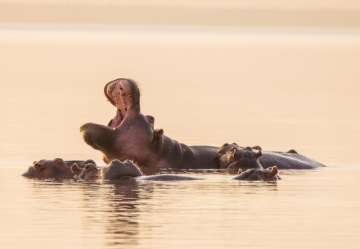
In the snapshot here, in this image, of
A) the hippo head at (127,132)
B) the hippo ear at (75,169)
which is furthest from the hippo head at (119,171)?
the hippo head at (127,132)

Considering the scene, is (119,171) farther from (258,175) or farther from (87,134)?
(258,175)

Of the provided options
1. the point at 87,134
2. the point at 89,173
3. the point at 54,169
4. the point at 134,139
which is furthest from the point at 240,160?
the point at 54,169

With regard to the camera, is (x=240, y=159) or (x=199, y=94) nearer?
(x=240, y=159)

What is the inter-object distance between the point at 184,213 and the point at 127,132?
366 cm

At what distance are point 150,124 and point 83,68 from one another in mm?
42742

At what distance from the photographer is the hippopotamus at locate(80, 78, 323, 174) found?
77.8 feet

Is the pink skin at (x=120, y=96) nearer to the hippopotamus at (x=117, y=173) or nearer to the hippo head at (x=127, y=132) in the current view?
the hippo head at (x=127, y=132)

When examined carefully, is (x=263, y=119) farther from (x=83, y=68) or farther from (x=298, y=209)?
(x=83, y=68)

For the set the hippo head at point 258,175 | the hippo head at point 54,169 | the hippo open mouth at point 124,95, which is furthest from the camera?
the hippo open mouth at point 124,95

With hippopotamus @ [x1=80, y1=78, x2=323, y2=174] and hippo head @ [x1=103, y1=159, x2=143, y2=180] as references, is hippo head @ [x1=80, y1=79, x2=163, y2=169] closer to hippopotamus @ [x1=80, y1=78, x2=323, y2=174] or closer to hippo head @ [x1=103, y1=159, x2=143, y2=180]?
hippopotamus @ [x1=80, y1=78, x2=323, y2=174]

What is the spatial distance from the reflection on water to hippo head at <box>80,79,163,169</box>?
729 mm

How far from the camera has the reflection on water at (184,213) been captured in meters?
18.4

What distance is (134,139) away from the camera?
78.1 feet

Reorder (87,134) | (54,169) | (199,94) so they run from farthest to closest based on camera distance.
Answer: (199,94) < (87,134) < (54,169)
